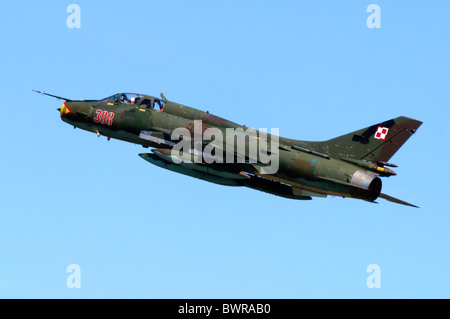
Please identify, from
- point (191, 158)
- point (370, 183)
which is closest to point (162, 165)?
point (191, 158)

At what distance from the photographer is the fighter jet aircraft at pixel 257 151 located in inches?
1353

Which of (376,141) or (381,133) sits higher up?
(381,133)

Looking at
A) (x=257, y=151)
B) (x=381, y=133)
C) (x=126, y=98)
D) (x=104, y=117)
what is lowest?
(x=257, y=151)

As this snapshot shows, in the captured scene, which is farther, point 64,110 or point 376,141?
point 64,110

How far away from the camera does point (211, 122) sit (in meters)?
36.8

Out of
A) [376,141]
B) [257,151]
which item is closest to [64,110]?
[257,151]

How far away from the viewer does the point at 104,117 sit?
3781 centimetres

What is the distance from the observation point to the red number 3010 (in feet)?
124

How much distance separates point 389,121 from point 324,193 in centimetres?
401

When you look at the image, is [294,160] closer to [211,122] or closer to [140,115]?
[211,122]

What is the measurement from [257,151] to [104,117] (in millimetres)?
7417

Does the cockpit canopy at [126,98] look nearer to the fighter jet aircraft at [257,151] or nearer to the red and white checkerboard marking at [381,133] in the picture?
the fighter jet aircraft at [257,151]

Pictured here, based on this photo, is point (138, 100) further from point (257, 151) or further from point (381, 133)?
point (381, 133)

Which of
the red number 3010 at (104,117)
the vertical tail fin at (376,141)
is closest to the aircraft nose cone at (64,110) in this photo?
the red number 3010 at (104,117)
